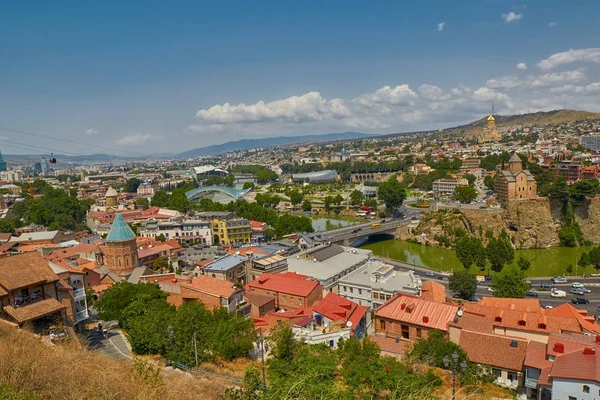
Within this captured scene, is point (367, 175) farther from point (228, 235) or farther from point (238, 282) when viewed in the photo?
point (238, 282)

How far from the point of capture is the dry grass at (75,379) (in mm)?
5914

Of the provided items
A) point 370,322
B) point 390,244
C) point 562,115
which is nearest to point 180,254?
point 370,322

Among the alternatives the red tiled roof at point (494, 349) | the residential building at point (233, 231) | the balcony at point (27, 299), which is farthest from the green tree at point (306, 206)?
the balcony at point (27, 299)

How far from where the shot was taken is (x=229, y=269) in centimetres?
2092

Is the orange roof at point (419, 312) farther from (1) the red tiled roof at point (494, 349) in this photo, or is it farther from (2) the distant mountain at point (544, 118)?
(2) the distant mountain at point (544, 118)

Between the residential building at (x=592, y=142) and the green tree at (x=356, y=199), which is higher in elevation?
the residential building at (x=592, y=142)

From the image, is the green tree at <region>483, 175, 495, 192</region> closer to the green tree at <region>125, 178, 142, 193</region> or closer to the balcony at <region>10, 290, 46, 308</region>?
the balcony at <region>10, 290, 46, 308</region>

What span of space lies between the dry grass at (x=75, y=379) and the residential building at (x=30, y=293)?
2640 mm

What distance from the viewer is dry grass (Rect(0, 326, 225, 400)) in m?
5.91

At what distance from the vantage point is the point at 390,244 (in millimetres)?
37781

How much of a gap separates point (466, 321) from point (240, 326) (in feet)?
23.8

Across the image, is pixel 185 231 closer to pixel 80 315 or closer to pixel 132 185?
pixel 80 315

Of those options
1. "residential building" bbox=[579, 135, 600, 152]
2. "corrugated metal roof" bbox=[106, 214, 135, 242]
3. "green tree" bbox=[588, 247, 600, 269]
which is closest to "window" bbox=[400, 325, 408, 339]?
"corrugated metal roof" bbox=[106, 214, 135, 242]

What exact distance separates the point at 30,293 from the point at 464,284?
17.6m
